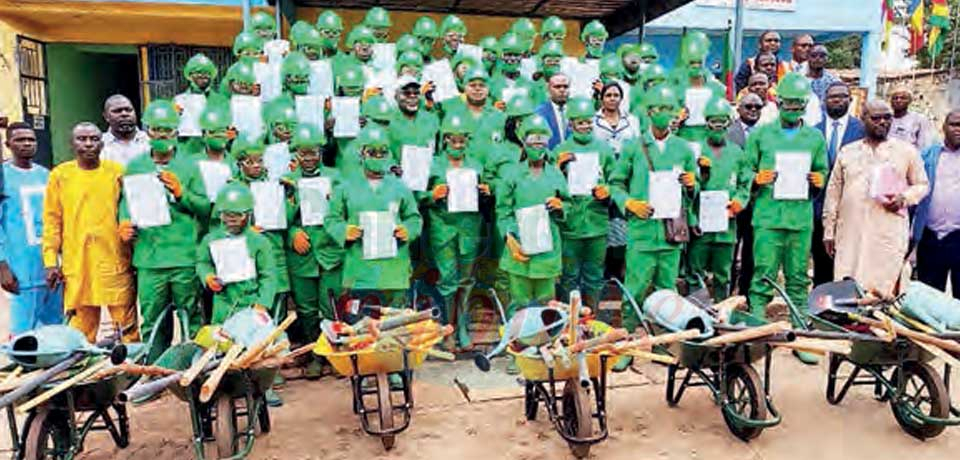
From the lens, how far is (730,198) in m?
5.66

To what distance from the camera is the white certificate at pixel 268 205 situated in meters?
5.04

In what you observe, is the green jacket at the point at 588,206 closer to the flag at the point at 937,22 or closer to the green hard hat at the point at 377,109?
the green hard hat at the point at 377,109

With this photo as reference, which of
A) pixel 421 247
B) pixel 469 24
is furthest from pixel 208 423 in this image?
pixel 469 24

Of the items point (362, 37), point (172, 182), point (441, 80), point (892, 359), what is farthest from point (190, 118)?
point (892, 359)

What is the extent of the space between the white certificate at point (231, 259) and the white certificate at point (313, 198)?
1.88 ft

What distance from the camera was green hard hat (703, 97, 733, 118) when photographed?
18.4 feet

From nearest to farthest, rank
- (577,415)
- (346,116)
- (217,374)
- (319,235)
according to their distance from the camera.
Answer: (217,374) < (577,415) < (319,235) < (346,116)

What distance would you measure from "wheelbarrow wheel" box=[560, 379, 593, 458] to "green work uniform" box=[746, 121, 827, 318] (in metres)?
2.18

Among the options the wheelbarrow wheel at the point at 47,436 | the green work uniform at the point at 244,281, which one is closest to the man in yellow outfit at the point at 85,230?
the green work uniform at the point at 244,281

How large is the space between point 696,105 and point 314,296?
315cm

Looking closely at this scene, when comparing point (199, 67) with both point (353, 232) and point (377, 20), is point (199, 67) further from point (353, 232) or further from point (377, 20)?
point (353, 232)

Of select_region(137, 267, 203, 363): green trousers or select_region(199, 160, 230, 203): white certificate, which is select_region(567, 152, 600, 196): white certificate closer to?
select_region(199, 160, 230, 203): white certificate

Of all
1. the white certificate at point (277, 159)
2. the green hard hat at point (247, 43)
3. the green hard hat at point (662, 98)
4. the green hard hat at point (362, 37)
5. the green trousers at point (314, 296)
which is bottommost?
the green trousers at point (314, 296)

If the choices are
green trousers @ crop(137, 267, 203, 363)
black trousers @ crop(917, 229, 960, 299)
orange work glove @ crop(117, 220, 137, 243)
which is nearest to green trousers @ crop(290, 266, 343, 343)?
green trousers @ crop(137, 267, 203, 363)
